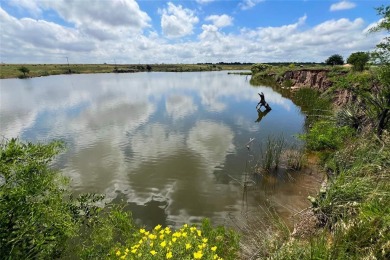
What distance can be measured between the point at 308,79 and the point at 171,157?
130 ft

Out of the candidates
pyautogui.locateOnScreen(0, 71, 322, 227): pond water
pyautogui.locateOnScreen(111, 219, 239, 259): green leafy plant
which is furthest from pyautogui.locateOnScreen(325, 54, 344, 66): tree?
pyautogui.locateOnScreen(111, 219, 239, 259): green leafy plant

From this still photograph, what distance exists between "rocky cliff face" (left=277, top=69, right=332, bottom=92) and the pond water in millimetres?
8468

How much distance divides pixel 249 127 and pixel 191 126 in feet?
20.0

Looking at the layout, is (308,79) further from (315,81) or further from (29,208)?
(29,208)

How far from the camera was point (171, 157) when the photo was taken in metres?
17.9

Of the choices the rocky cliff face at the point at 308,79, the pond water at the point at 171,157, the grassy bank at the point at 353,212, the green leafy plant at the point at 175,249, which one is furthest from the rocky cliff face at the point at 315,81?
the green leafy plant at the point at 175,249

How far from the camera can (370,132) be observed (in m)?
13.5

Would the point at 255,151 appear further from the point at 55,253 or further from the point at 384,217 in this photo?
the point at 55,253

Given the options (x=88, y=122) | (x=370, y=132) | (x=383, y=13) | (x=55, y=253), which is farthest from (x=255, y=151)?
(x=88, y=122)

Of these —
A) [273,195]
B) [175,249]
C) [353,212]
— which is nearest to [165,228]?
[175,249]

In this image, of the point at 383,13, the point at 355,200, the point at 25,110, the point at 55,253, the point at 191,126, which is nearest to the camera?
the point at 55,253

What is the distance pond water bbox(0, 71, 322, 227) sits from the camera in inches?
491

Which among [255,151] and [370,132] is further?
[255,151]

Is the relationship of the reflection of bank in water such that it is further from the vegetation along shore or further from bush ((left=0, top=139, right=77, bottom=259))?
bush ((left=0, top=139, right=77, bottom=259))
